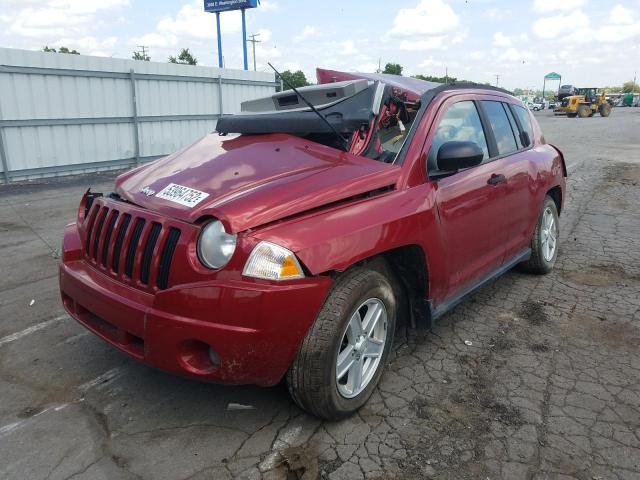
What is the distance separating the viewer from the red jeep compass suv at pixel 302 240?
240 cm

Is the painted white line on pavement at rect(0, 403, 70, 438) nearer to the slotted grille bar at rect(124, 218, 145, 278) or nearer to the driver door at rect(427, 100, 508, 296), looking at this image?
the slotted grille bar at rect(124, 218, 145, 278)

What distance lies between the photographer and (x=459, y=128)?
3711mm

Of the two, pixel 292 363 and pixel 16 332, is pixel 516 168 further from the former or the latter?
pixel 16 332

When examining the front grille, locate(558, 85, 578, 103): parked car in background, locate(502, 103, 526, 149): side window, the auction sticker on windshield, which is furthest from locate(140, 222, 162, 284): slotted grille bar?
locate(558, 85, 578, 103): parked car in background

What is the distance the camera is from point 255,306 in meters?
2.34

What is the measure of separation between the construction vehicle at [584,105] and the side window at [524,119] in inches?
1659

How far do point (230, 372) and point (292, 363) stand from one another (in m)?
0.30

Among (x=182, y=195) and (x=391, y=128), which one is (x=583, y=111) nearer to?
(x=391, y=128)

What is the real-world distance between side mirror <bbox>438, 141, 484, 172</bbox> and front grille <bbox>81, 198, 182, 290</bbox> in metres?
1.63

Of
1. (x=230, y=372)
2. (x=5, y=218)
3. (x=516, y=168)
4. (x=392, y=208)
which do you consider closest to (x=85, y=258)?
(x=230, y=372)

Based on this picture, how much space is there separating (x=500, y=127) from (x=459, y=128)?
0.82 m

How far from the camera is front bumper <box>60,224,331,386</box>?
2.35 m

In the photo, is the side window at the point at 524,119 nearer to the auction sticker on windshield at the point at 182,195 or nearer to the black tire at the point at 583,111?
the auction sticker on windshield at the point at 182,195

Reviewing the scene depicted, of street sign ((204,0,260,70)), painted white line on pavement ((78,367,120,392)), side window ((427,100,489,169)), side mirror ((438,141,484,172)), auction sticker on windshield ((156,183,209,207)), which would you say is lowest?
painted white line on pavement ((78,367,120,392))
